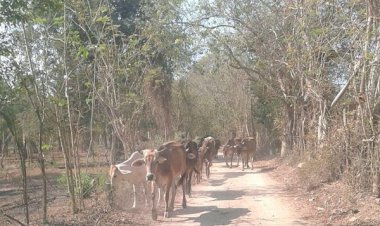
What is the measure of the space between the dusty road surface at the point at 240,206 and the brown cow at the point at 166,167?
1.70 ft

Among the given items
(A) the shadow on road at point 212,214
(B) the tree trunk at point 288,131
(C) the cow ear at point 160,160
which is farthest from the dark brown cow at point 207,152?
(C) the cow ear at point 160,160

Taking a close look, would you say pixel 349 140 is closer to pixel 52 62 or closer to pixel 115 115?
pixel 115 115

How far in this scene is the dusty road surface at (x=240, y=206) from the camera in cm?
1028

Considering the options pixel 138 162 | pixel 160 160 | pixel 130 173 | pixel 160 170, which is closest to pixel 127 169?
pixel 130 173

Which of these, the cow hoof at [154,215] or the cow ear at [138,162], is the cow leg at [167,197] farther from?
the cow ear at [138,162]

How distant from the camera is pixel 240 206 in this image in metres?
12.1

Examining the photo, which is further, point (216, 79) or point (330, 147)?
point (216, 79)

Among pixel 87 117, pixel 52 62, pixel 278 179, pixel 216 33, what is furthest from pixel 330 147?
pixel 87 117

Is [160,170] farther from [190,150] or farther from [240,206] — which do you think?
[190,150]

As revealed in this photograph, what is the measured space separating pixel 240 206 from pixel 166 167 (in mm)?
2433

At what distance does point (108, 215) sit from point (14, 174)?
16.7m

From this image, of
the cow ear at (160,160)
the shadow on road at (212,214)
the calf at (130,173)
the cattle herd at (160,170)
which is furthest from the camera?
the calf at (130,173)

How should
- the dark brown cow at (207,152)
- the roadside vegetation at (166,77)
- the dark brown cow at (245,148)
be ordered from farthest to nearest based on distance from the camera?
the dark brown cow at (245,148)
the dark brown cow at (207,152)
the roadside vegetation at (166,77)

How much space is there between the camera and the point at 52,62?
14.2 meters
